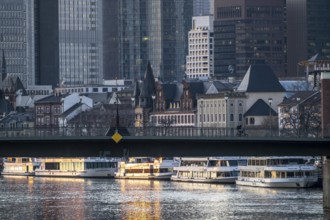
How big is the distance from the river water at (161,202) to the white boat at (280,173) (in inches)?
67.9

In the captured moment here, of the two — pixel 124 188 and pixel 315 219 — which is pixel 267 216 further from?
pixel 124 188

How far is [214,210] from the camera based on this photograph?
150000mm

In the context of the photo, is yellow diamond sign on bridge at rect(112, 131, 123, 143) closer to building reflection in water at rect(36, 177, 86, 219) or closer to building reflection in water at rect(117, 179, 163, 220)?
building reflection in water at rect(117, 179, 163, 220)

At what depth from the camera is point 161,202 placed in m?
162

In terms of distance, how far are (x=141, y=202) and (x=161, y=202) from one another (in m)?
1.62

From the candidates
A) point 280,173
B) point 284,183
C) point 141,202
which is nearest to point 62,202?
point 141,202

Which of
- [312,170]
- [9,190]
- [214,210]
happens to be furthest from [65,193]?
[214,210]

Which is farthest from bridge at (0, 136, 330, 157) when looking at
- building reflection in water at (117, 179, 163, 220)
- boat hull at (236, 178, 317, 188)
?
boat hull at (236, 178, 317, 188)

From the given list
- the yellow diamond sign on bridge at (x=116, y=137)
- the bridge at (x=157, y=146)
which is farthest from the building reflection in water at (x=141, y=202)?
the yellow diamond sign on bridge at (x=116, y=137)

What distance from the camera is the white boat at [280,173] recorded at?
182750 mm

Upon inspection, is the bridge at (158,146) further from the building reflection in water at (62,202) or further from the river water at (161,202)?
the building reflection in water at (62,202)

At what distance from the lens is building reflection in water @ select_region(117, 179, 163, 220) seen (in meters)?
147

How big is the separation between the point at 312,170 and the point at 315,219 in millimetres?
45138

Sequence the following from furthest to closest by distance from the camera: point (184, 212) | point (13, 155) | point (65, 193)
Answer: point (65, 193) → point (184, 212) → point (13, 155)
